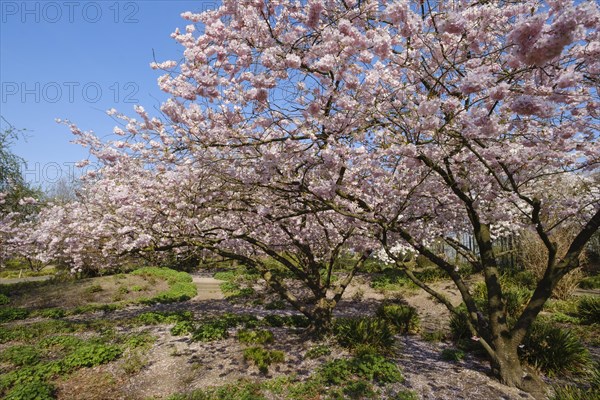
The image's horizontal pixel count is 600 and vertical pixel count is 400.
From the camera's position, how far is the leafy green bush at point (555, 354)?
6750 mm

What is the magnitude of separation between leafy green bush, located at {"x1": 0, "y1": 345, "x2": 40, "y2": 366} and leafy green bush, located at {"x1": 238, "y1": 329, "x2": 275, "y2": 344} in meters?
4.14

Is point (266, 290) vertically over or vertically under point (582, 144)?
under

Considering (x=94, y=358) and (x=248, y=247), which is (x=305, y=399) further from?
(x=248, y=247)

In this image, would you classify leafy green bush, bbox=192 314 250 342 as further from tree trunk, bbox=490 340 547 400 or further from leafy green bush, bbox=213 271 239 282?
leafy green bush, bbox=213 271 239 282

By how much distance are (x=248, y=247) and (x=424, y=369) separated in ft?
18.4

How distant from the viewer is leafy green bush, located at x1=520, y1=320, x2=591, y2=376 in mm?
6750

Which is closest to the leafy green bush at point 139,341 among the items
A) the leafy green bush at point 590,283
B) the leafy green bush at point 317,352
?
the leafy green bush at point 317,352

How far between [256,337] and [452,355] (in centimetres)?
427

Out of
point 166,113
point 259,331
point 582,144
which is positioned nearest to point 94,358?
point 259,331

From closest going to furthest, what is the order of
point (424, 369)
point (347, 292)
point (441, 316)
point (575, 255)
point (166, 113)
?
point (575, 255), point (166, 113), point (424, 369), point (441, 316), point (347, 292)

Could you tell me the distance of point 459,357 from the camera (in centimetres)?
736

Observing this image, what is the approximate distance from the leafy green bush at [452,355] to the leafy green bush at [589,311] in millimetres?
5221

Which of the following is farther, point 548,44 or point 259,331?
point 259,331

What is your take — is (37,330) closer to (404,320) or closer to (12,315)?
(12,315)
